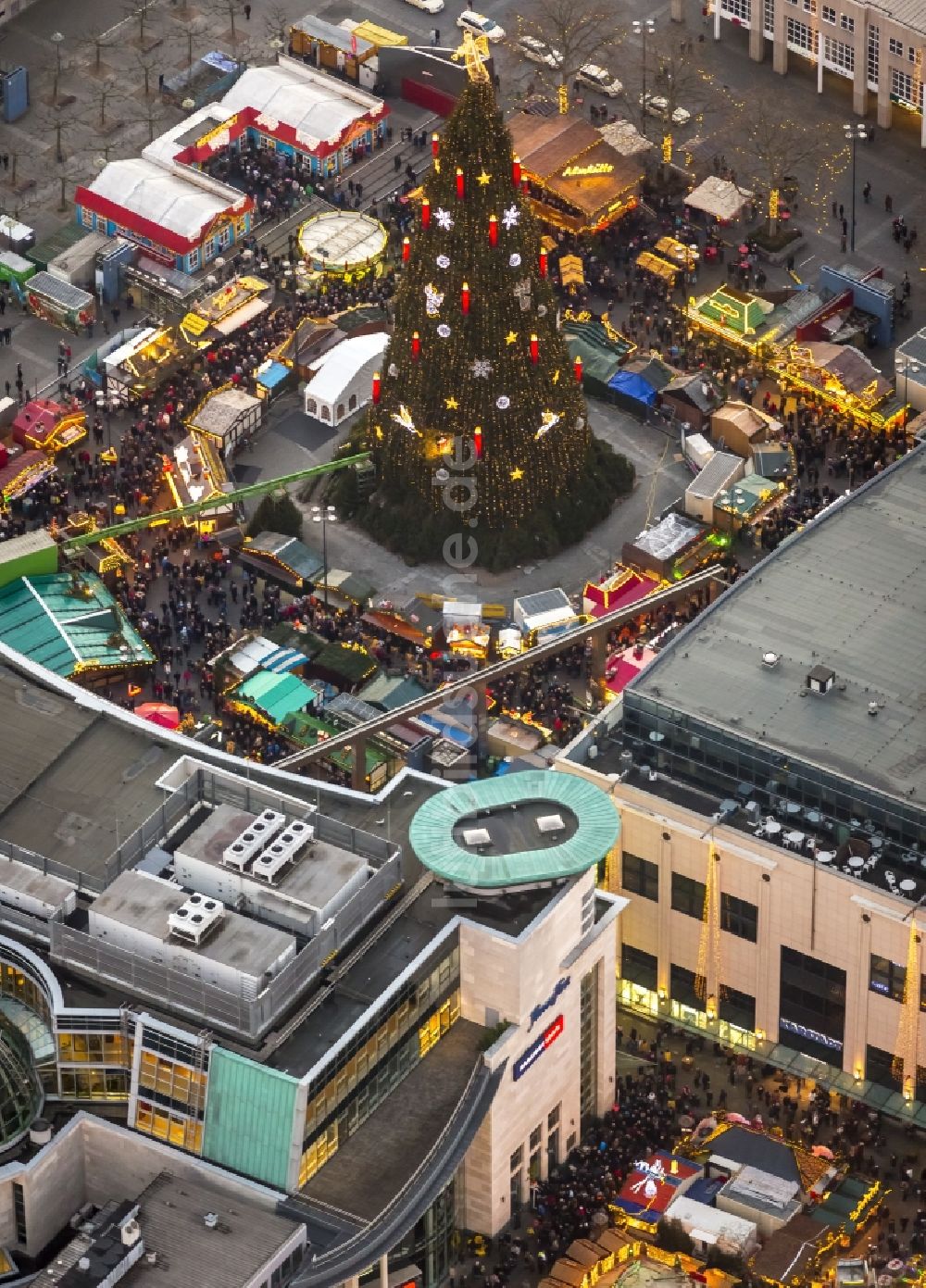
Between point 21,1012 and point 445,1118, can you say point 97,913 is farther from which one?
point 445,1118

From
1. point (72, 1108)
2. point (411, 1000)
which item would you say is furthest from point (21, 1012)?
point (411, 1000)

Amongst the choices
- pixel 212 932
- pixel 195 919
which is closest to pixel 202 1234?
pixel 212 932

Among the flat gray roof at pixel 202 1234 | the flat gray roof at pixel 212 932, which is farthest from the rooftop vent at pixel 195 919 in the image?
the flat gray roof at pixel 202 1234

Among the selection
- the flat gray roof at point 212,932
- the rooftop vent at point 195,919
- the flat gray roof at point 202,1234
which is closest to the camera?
the flat gray roof at point 202,1234

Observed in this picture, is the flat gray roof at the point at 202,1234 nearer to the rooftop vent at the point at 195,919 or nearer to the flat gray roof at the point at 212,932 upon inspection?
the flat gray roof at the point at 212,932

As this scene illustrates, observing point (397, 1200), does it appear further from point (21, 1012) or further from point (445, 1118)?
point (21, 1012)
